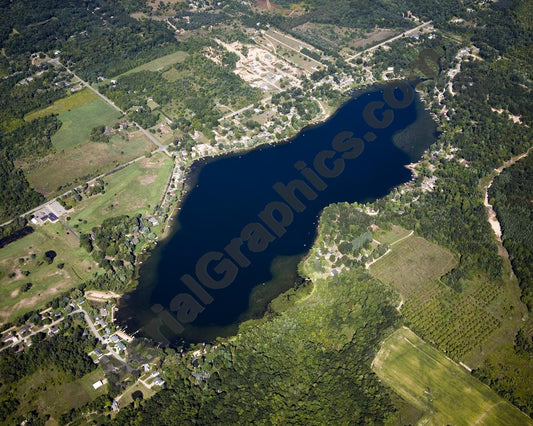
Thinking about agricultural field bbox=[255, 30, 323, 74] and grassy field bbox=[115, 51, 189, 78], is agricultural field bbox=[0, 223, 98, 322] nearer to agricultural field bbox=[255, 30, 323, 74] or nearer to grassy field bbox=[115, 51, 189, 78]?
grassy field bbox=[115, 51, 189, 78]

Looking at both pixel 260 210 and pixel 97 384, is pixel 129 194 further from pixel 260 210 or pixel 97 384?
pixel 97 384

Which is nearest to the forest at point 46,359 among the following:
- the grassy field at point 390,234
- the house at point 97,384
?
the house at point 97,384

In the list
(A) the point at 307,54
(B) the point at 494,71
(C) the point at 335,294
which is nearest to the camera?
(C) the point at 335,294

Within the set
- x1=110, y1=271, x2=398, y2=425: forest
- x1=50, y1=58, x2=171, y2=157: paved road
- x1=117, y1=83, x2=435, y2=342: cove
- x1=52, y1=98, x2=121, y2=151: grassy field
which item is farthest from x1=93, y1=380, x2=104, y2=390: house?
x1=52, y1=98, x2=121, y2=151: grassy field

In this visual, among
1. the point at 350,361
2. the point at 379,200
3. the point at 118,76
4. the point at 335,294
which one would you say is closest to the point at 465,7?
the point at 379,200

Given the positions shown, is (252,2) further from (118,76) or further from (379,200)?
(379,200)

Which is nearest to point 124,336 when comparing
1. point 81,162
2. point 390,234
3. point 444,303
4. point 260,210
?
point 260,210
